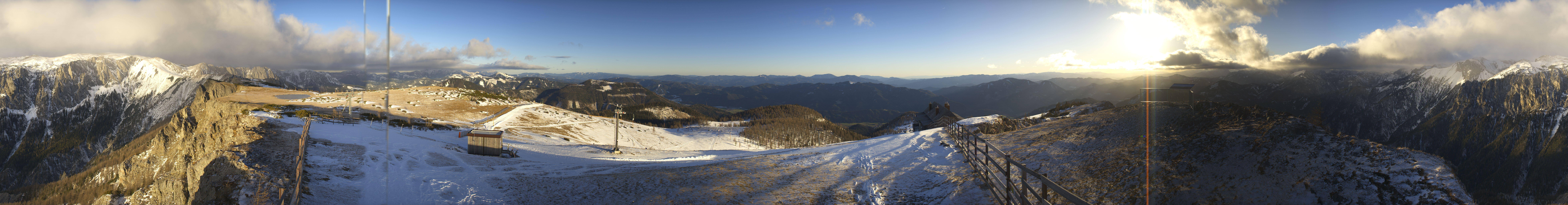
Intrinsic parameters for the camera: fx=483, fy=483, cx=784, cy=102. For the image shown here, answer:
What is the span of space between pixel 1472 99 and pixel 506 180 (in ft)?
605

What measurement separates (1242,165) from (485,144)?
27.6 metres

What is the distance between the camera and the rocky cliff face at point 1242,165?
4.82 m

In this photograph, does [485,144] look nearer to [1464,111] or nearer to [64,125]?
[1464,111]

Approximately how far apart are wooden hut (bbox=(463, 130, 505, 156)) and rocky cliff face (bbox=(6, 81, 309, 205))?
6.36m

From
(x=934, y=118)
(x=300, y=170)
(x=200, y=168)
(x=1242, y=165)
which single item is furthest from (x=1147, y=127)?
(x=934, y=118)

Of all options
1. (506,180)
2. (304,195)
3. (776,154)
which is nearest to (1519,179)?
(776,154)

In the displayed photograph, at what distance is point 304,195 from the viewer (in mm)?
10273

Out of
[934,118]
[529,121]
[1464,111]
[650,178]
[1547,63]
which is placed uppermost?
[1547,63]

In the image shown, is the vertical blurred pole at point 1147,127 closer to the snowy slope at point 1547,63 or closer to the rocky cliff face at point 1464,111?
the rocky cliff face at point 1464,111

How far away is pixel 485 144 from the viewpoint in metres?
24.2

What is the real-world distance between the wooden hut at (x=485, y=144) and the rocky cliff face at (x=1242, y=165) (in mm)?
23801

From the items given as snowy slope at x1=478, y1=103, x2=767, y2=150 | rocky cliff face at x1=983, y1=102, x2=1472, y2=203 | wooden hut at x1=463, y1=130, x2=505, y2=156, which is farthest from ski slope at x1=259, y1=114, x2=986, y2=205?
snowy slope at x1=478, y1=103, x2=767, y2=150

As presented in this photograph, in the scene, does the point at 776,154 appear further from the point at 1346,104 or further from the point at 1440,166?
the point at 1346,104

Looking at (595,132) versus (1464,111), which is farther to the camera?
(1464,111)
